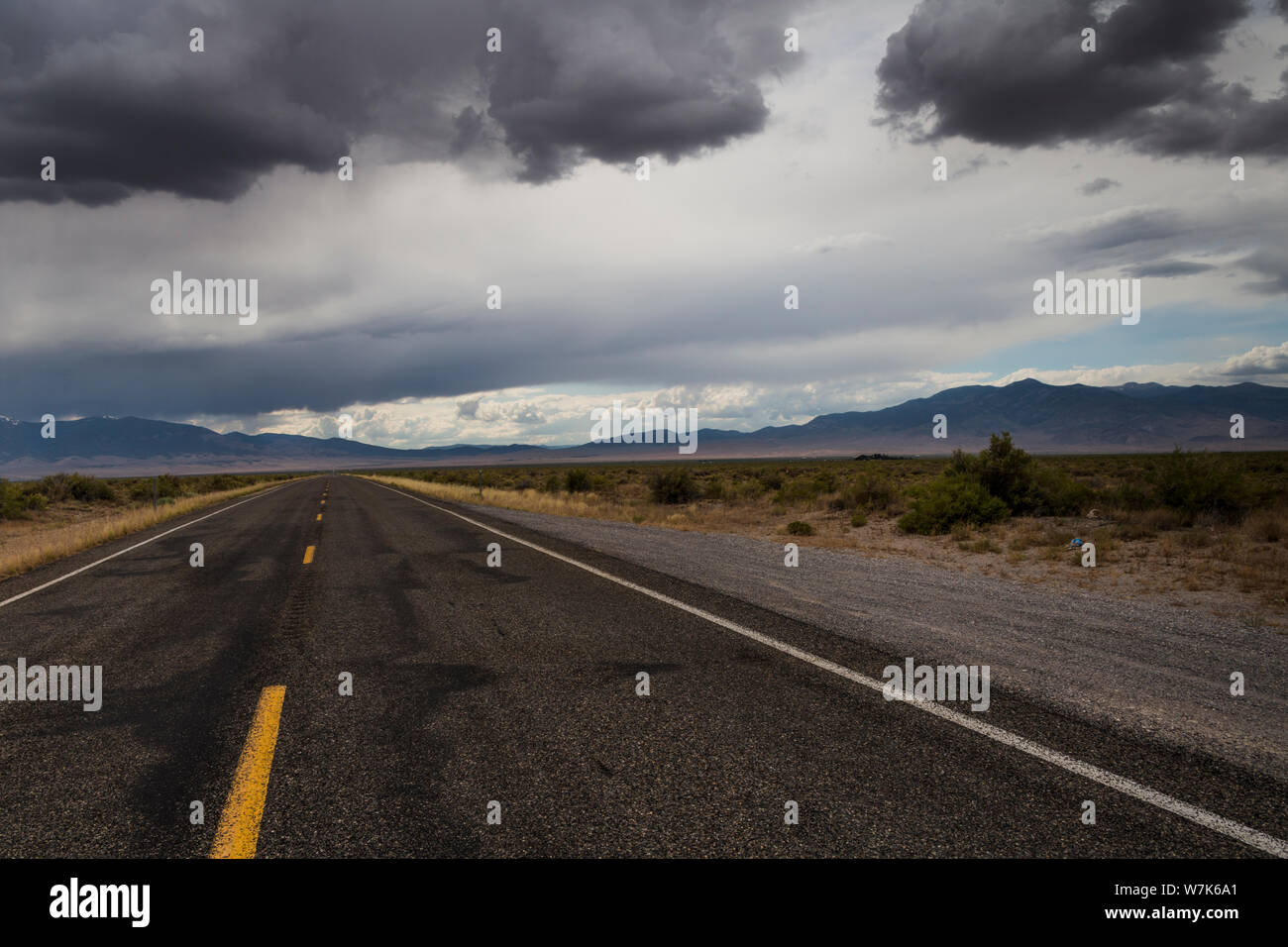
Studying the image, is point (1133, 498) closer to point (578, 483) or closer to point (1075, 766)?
point (1075, 766)

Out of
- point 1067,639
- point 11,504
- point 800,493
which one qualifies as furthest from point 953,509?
point 11,504

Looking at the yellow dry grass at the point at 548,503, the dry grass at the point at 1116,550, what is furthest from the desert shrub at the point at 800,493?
the yellow dry grass at the point at 548,503

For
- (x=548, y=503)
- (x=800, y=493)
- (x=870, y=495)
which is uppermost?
(x=870, y=495)

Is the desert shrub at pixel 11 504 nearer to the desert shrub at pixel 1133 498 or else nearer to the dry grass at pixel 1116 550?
the dry grass at pixel 1116 550

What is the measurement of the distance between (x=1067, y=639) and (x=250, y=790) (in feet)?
22.5

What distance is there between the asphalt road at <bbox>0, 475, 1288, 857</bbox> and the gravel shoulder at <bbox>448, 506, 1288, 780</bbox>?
0.48 meters

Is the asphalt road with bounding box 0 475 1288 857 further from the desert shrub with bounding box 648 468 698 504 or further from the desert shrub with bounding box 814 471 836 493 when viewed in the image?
the desert shrub with bounding box 648 468 698 504

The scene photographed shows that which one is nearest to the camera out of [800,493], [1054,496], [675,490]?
[1054,496]

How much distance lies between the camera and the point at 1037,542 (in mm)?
14094

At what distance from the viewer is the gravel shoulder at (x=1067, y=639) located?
4.50 metres

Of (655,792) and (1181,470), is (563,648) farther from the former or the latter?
(1181,470)

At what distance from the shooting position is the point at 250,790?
3494 mm

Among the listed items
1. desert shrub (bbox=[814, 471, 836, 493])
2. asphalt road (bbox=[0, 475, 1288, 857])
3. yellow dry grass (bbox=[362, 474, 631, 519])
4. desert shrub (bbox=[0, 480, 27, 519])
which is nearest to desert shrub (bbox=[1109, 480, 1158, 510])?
desert shrub (bbox=[814, 471, 836, 493])
